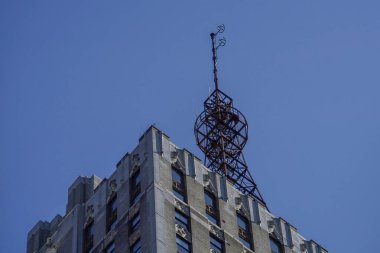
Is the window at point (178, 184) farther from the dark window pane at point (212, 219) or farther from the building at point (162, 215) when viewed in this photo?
the dark window pane at point (212, 219)

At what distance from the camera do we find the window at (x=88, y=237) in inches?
4427

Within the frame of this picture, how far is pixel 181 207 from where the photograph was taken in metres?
108

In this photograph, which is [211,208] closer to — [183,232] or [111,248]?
[183,232]

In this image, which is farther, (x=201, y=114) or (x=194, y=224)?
(x=201, y=114)

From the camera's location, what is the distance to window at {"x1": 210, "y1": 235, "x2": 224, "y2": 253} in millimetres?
108875

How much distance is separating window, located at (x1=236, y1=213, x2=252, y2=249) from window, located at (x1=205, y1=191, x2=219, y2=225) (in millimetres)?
2473

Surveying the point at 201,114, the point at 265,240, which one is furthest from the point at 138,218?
the point at 201,114

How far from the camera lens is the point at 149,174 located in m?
109

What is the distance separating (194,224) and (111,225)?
6.83m

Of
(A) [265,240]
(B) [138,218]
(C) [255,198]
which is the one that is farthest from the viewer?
(C) [255,198]

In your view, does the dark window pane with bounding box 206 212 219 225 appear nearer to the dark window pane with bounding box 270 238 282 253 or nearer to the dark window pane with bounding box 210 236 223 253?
the dark window pane with bounding box 210 236 223 253

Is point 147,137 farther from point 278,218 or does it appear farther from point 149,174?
point 278,218

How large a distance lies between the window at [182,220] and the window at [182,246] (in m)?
1.69

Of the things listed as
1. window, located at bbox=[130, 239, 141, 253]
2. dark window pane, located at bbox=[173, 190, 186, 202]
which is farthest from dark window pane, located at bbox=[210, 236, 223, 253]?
window, located at bbox=[130, 239, 141, 253]
